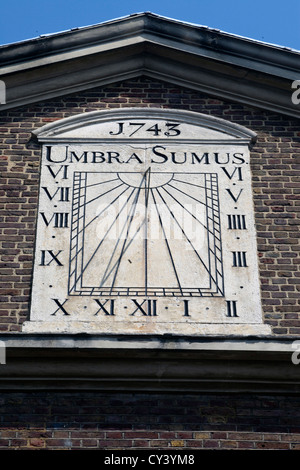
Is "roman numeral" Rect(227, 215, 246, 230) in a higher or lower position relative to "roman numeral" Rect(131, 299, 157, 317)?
higher

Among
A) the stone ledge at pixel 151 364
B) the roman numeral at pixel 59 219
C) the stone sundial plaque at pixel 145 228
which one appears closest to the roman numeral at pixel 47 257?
the stone sundial plaque at pixel 145 228

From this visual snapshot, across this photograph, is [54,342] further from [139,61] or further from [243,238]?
[139,61]

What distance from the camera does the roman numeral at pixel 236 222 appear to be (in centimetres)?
829

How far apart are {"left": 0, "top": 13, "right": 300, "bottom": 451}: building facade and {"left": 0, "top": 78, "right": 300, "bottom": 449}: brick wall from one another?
2cm

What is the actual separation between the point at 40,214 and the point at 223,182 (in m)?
1.90

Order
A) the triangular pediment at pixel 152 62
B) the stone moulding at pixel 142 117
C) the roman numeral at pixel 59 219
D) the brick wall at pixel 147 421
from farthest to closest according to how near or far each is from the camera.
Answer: the triangular pediment at pixel 152 62 → the stone moulding at pixel 142 117 → the roman numeral at pixel 59 219 → the brick wall at pixel 147 421

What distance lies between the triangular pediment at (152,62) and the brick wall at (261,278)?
150mm

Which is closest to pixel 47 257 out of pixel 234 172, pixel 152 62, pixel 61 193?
pixel 61 193

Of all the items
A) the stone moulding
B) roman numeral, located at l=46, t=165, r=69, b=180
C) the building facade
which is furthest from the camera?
the stone moulding

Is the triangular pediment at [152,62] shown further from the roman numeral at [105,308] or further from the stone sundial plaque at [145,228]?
the roman numeral at [105,308]

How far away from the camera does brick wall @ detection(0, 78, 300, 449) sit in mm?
7012

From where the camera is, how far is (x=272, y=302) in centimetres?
779

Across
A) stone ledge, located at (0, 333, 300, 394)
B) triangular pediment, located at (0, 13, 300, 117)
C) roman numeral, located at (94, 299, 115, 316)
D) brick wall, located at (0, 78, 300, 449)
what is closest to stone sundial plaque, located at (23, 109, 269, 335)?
roman numeral, located at (94, 299, 115, 316)

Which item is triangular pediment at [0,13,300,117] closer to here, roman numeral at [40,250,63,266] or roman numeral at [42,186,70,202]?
roman numeral at [42,186,70,202]
